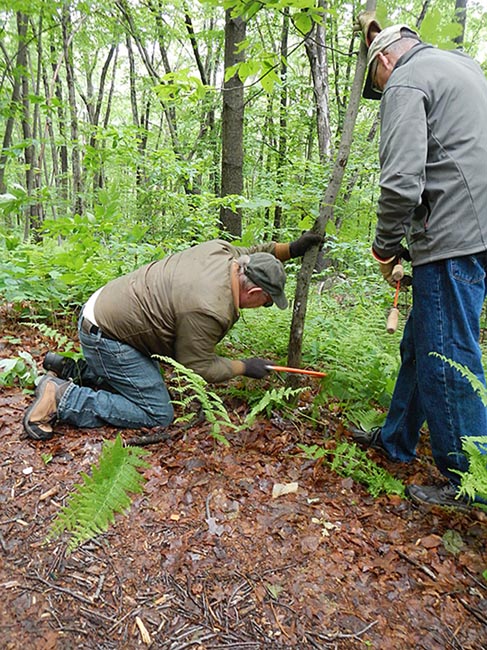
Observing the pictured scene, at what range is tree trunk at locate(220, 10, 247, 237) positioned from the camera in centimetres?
503

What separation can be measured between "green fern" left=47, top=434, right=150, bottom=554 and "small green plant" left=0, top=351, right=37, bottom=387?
138 centimetres

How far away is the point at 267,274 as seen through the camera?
9.58 feet

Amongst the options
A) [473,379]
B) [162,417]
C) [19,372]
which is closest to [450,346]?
[473,379]

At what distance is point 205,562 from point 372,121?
11.4 meters

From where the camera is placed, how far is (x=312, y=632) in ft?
5.64

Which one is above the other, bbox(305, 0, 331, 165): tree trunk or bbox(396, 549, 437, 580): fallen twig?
bbox(305, 0, 331, 165): tree trunk

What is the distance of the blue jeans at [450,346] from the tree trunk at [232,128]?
332 centimetres

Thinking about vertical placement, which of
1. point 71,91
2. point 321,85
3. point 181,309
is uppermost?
point 321,85

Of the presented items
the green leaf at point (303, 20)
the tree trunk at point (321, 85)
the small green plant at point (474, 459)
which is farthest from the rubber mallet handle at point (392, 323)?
the tree trunk at point (321, 85)

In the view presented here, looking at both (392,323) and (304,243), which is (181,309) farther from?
(392,323)

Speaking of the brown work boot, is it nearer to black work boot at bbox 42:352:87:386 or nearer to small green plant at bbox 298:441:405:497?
black work boot at bbox 42:352:87:386

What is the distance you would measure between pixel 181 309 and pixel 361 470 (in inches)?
66.0

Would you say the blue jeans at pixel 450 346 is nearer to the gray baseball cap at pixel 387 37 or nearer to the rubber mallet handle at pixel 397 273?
the rubber mallet handle at pixel 397 273

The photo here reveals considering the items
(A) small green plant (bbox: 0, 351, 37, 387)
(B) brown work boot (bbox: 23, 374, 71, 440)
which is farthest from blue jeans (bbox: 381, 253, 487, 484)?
(A) small green plant (bbox: 0, 351, 37, 387)
